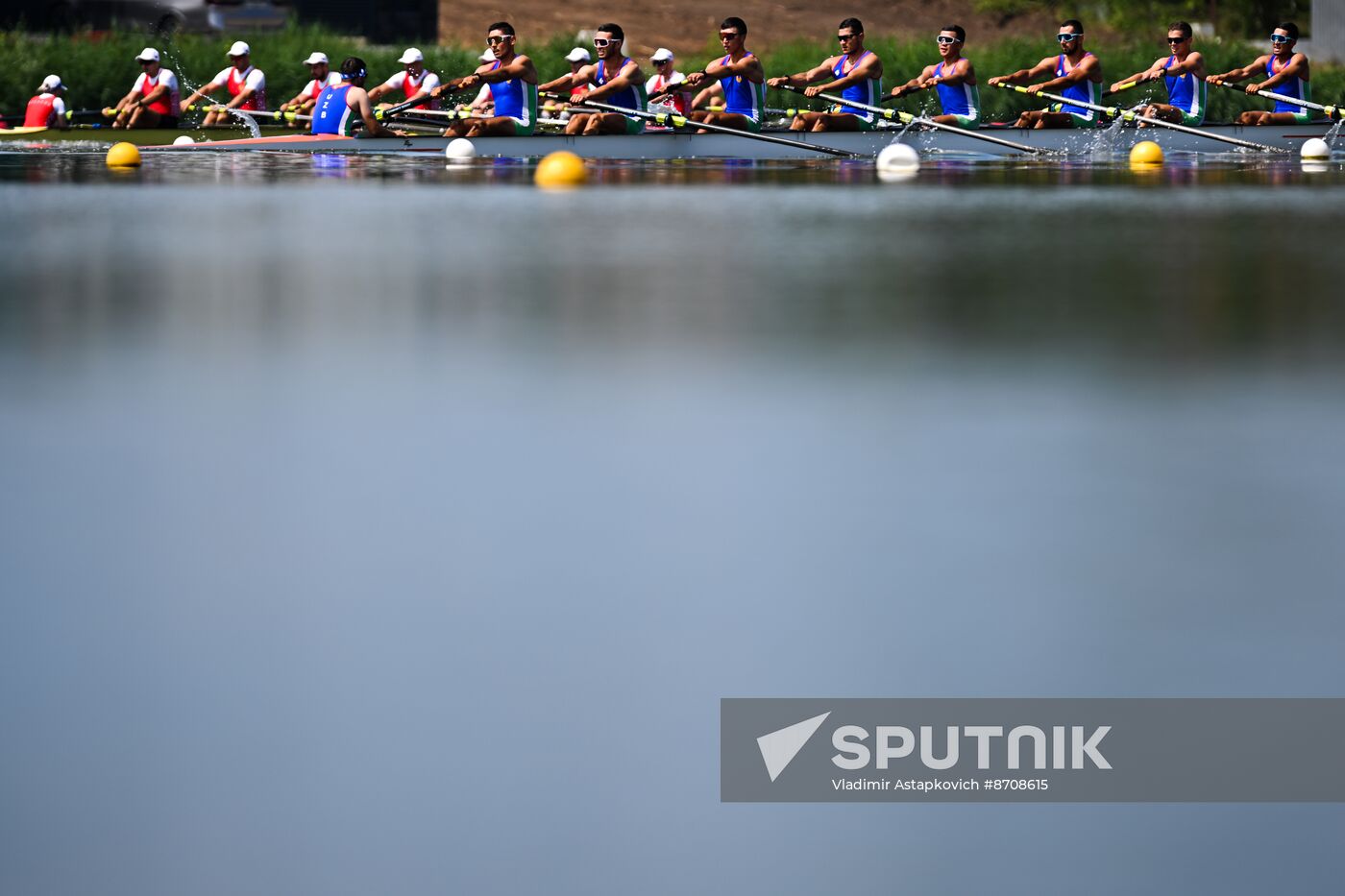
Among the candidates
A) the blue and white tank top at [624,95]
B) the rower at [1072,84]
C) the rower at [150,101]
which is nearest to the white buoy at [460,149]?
the blue and white tank top at [624,95]

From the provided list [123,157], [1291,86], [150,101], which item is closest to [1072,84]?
[1291,86]

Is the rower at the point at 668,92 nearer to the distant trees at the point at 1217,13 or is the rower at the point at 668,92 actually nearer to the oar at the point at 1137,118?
the oar at the point at 1137,118

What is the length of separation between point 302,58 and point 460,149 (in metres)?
10.5

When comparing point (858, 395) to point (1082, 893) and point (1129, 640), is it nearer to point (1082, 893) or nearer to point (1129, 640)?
point (1129, 640)

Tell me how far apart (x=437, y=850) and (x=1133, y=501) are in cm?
254

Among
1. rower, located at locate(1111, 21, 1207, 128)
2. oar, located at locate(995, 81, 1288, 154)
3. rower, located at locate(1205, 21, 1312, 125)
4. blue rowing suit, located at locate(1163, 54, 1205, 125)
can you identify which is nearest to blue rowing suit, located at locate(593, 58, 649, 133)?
oar, located at locate(995, 81, 1288, 154)

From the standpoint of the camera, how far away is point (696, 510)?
511cm

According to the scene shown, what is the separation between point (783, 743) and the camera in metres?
3.54

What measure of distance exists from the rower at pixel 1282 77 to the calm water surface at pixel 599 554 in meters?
17.4

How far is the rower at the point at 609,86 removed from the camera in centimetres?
2361

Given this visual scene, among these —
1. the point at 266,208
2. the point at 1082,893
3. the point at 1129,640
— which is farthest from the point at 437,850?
the point at 266,208

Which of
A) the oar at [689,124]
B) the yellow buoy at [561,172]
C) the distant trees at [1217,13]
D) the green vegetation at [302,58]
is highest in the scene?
the distant trees at [1217,13]

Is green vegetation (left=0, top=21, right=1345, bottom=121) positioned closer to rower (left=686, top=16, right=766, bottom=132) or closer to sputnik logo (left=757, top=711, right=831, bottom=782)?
rower (left=686, top=16, right=766, bottom=132)

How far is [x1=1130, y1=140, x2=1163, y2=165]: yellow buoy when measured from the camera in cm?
2497
